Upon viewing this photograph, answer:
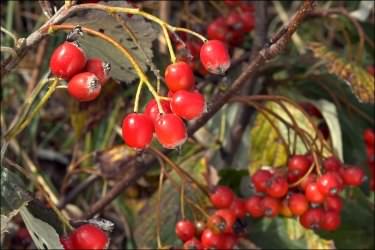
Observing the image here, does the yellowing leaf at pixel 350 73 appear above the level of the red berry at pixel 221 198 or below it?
above

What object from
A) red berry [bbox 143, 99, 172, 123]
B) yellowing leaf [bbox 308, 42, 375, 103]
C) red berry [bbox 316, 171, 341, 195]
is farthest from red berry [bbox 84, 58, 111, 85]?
yellowing leaf [bbox 308, 42, 375, 103]

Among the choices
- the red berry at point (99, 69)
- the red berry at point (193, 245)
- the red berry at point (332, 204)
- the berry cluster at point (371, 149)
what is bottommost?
the berry cluster at point (371, 149)

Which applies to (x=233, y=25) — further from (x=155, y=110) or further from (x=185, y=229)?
(x=155, y=110)

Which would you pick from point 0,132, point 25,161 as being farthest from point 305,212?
point 0,132

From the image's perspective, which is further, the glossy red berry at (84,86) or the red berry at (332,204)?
the red berry at (332,204)

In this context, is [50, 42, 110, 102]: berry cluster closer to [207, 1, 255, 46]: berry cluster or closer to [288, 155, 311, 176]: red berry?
[288, 155, 311, 176]: red berry

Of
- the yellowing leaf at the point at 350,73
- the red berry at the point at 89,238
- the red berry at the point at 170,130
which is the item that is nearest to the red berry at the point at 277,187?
the yellowing leaf at the point at 350,73

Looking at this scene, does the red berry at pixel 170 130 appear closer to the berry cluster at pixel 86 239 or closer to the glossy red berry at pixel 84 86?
the glossy red berry at pixel 84 86

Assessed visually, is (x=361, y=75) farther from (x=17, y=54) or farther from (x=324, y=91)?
(x=17, y=54)
